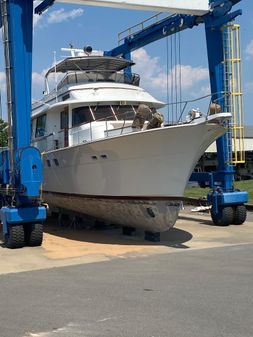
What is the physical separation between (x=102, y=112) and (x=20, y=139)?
2.73 meters

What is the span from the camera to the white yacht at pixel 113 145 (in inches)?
421

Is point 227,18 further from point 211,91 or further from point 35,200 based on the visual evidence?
point 35,200

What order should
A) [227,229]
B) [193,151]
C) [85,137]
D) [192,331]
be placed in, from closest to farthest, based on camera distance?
[192,331]
[193,151]
[85,137]
[227,229]

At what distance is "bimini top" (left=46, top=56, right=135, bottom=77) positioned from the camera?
50.0 ft

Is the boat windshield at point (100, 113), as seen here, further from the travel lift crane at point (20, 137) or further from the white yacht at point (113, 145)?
the travel lift crane at point (20, 137)

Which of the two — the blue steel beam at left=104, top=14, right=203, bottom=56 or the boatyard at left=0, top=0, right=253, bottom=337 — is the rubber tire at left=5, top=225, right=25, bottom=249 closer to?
the boatyard at left=0, top=0, right=253, bottom=337

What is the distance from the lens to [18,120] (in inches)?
436

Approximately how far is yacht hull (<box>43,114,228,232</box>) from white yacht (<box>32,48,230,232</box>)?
0.07 feet

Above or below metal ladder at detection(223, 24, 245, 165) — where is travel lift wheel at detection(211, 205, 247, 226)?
below

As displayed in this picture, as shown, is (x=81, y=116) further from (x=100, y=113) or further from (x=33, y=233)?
(x=33, y=233)

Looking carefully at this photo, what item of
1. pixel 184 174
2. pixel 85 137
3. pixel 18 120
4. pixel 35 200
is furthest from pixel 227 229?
pixel 18 120

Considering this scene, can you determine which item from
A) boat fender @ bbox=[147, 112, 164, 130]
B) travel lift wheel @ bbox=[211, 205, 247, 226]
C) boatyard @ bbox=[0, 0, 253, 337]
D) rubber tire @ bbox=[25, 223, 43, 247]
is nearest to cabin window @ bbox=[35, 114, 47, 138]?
boatyard @ bbox=[0, 0, 253, 337]

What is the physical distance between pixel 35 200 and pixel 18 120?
70.6 inches

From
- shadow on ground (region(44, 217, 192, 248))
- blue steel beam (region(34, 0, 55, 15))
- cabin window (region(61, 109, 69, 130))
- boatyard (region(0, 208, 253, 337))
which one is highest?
blue steel beam (region(34, 0, 55, 15))
